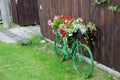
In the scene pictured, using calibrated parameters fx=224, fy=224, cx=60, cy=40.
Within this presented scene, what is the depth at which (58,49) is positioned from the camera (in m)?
5.29

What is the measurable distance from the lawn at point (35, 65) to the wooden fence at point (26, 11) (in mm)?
2828

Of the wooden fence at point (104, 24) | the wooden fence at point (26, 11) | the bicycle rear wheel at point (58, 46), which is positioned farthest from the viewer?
the wooden fence at point (26, 11)

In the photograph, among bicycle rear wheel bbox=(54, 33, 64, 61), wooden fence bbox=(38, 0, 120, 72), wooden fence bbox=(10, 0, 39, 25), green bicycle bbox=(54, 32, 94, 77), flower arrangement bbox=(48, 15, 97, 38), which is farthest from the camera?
wooden fence bbox=(10, 0, 39, 25)

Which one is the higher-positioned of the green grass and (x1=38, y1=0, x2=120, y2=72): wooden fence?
(x1=38, y1=0, x2=120, y2=72): wooden fence

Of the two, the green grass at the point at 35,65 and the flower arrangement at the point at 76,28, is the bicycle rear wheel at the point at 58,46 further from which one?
the flower arrangement at the point at 76,28

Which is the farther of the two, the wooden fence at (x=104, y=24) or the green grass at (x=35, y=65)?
the green grass at (x=35, y=65)

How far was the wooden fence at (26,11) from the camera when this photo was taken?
8.71m

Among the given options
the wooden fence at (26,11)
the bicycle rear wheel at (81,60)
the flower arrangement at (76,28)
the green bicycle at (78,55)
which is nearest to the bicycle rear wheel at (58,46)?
the green bicycle at (78,55)

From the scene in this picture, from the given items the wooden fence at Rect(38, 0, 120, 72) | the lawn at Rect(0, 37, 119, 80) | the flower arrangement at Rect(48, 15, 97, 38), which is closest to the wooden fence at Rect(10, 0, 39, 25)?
the lawn at Rect(0, 37, 119, 80)

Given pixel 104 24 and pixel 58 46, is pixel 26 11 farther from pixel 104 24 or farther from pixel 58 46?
pixel 104 24

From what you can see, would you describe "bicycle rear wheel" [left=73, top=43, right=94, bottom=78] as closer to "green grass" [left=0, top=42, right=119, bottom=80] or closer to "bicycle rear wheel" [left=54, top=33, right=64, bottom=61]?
"green grass" [left=0, top=42, right=119, bottom=80]

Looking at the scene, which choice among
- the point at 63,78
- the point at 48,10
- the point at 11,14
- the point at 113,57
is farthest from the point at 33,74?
the point at 11,14

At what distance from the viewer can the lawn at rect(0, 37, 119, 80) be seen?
13.7 ft

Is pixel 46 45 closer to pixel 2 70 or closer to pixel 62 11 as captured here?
pixel 62 11
